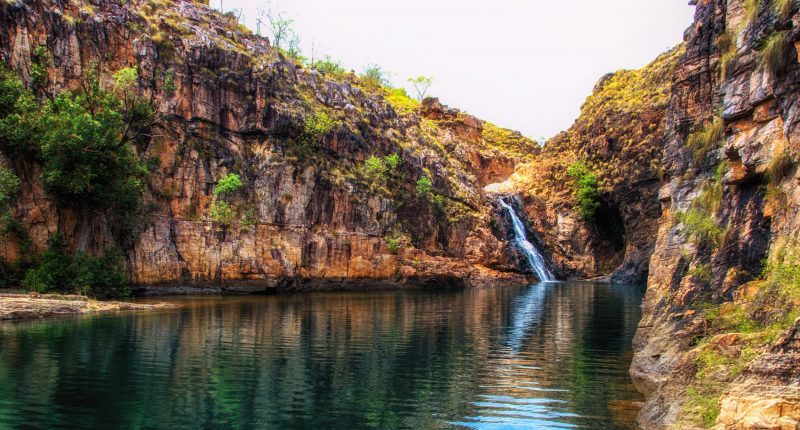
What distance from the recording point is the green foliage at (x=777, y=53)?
1798 centimetres

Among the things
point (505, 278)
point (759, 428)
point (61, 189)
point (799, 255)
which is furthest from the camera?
point (505, 278)

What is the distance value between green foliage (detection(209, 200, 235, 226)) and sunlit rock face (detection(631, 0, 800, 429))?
154 ft

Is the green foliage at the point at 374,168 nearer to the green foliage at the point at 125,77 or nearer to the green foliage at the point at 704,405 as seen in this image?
the green foliage at the point at 125,77

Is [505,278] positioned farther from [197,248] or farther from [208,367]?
[208,367]

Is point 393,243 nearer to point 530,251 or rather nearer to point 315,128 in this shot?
point 315,128

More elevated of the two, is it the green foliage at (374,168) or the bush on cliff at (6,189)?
the green foliage at (374,168)

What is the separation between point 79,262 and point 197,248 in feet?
47.5

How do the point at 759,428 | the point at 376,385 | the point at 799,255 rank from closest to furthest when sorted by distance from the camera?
the point at 759,428 < the point at 799,255 < the point at 376,385

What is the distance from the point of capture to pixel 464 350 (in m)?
27.6

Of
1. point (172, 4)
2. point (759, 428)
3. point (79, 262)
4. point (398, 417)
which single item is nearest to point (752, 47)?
point (759, 428)

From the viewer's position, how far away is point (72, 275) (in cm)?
4788

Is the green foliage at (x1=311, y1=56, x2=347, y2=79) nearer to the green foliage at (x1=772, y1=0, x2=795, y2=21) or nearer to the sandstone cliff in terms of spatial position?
the sandstone cliff

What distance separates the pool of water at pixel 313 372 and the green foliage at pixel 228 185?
26.0m

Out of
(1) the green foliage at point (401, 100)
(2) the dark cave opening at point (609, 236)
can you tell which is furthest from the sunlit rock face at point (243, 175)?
(1) the green foliage at point (401, 100)
